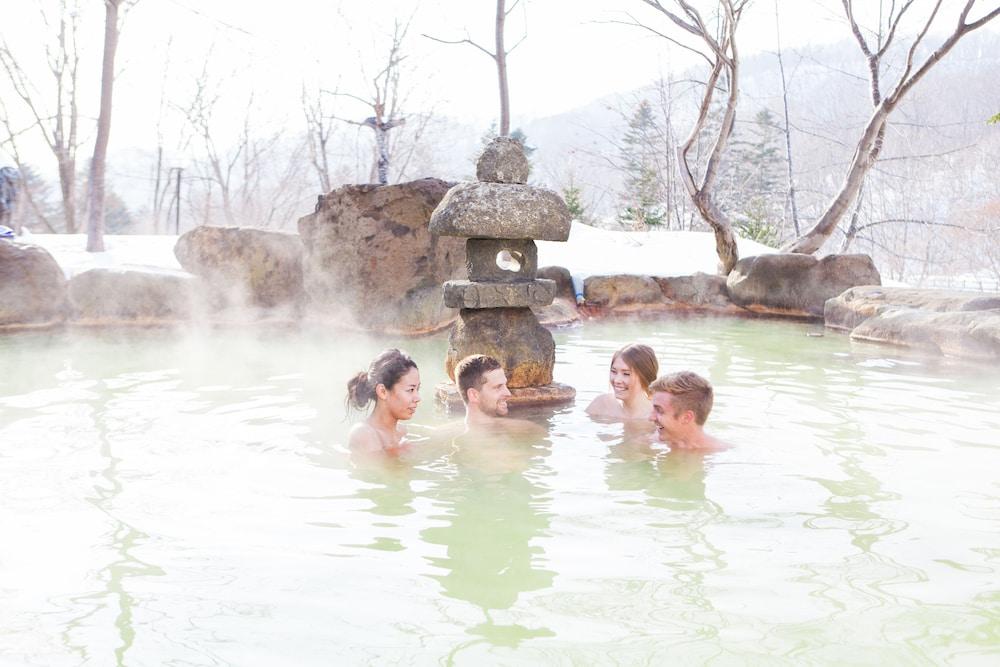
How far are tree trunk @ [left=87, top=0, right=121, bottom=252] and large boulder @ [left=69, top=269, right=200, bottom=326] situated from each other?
4466mm

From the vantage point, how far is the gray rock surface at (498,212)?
19.6ft

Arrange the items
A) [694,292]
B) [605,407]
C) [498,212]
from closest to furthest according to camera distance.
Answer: [605,407] < [498,212] < [694,292]

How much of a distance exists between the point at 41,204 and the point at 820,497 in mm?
38248

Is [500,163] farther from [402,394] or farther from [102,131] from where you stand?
[102,131]

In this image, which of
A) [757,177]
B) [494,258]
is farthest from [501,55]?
[757,177]

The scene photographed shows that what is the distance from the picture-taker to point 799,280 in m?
13.2

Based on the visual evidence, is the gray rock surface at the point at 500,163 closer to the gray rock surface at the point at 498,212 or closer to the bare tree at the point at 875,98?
the gray rock surface at the point at 498,212

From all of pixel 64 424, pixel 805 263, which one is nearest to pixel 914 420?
pixel 64 424

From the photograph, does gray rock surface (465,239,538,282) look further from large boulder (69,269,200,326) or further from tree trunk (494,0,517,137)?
tree trunk (494,0,517,137)

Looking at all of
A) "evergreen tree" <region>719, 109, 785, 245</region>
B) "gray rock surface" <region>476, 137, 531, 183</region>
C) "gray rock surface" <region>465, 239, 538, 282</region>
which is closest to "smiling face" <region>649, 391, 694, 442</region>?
"gray rock surface" <region>465, 239, 538, 282</region>

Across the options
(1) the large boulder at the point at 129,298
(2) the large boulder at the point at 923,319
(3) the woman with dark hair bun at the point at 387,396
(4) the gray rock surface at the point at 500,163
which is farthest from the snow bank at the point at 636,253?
(3) the woman with dark hair bun at the point at 387,396

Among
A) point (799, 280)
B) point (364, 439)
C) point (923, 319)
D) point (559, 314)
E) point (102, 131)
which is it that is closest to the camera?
point (364, 439)

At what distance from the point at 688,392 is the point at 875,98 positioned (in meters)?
12.0

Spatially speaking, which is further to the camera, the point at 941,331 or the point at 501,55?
the point at 501,55
